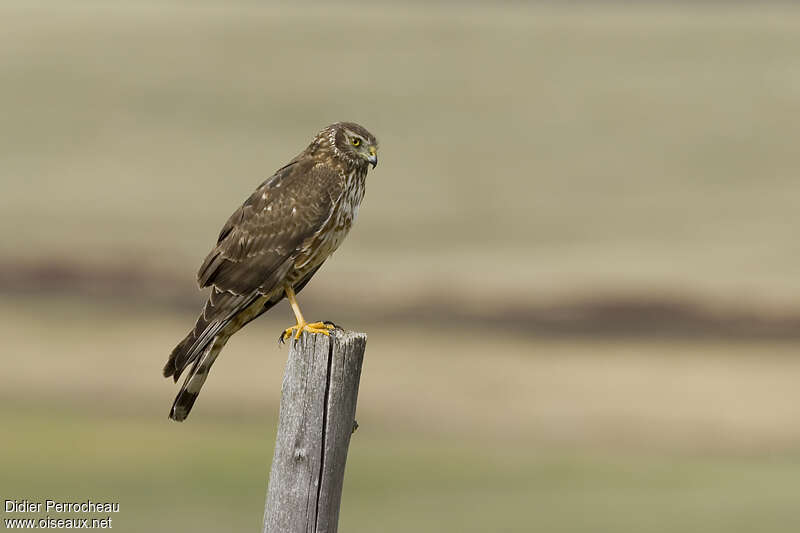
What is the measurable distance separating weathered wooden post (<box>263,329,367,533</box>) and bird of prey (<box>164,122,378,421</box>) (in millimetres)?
777

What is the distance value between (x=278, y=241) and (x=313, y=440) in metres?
1.83

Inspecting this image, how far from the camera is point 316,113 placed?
44031mm

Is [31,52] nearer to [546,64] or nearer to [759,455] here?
[546,64]

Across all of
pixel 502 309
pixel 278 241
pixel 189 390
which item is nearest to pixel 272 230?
pixel 278 241

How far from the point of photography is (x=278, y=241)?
7492 mm

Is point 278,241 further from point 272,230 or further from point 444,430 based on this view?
point 444,430

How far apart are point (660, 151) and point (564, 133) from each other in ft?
11.0

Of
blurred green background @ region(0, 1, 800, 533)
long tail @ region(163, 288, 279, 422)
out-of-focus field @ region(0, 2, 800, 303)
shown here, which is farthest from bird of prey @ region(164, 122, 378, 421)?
out-of-focus field @ region(0, 2, 800, 303)

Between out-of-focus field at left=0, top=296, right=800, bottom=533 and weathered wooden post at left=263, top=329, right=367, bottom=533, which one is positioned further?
out-of-focus field at left=0, top=296, right=800, bottom=533

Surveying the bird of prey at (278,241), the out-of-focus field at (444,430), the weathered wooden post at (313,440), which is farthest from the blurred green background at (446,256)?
the weathered wooden post at (313,440)

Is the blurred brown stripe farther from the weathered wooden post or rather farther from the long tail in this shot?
the weathered wooden post

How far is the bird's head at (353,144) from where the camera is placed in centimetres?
790

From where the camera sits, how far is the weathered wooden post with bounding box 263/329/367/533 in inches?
235

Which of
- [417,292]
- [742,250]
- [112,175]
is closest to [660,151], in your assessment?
[742,250]
